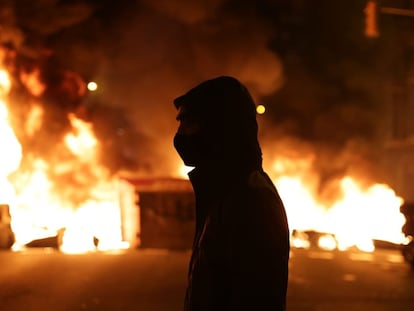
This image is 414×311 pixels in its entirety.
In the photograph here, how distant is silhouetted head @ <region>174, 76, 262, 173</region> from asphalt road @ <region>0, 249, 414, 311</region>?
485 cm

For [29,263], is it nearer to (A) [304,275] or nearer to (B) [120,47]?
(A) [304,275]

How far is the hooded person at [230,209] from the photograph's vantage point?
202 cm

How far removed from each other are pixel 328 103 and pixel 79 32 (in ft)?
30.0

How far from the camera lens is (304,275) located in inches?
343

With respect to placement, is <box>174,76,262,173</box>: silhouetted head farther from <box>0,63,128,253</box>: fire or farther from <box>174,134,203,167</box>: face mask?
<box>0,63,128,253</box>: fire

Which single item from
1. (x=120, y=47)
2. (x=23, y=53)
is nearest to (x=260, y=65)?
(x=120, y=47)

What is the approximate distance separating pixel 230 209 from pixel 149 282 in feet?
20.3

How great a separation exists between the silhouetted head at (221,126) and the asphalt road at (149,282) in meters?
4.85

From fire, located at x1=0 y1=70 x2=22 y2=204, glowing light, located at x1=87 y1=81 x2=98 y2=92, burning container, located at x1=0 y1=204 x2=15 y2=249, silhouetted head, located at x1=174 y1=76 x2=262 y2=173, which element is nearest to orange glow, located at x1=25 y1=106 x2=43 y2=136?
fire, located at x1=0 y1=70 x2=22 y2=204

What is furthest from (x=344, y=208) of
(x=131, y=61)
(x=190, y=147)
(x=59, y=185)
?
(x=190, y=147)

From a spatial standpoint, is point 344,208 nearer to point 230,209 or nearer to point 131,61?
point 131,61

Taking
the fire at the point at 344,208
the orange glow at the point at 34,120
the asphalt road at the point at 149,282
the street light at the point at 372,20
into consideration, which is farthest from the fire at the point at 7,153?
the street light at the point at 372,20

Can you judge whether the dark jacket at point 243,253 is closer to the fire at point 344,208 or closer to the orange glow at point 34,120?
the fire at point 344,208

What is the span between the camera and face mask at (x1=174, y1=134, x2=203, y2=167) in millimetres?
2291
